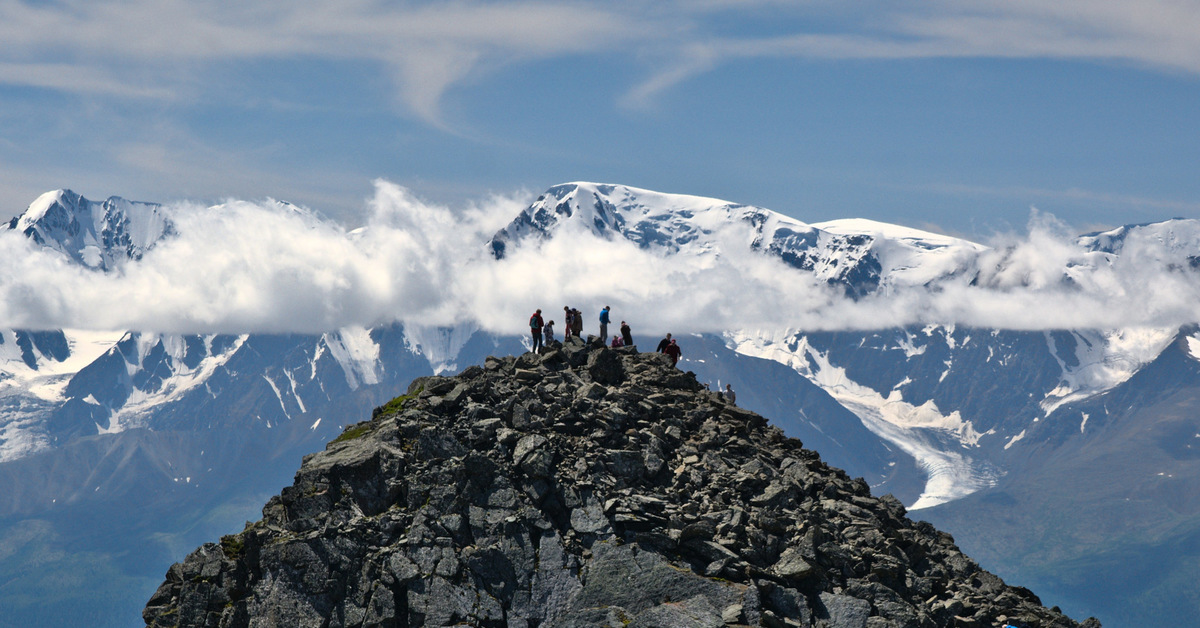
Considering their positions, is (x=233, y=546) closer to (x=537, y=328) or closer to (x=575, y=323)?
(x=537, y=328)

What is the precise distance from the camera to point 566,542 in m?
59.7

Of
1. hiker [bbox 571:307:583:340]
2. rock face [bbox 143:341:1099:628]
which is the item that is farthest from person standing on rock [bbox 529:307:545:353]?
rock face [bbox 143:341:1099:628]

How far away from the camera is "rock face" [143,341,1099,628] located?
5712 centimetres

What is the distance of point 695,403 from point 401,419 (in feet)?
66.0

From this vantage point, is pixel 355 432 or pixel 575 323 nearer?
pixel 355 432

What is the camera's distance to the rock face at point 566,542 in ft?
187

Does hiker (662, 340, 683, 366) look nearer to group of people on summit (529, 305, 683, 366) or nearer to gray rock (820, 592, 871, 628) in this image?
group of people on summit (529, 305, 683, 366)

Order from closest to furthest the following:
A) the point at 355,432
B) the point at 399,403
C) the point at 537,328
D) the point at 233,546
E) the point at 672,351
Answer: the point at 233,546
the point at 355,432
the point at 399,403
the point at 672,351
the point at 537,328

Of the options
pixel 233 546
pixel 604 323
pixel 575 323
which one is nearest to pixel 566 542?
pixel 233 546

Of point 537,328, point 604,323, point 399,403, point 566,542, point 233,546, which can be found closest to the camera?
point 566,542

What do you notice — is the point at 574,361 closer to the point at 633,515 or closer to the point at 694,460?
the point at 694,460

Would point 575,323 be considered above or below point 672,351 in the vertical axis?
above

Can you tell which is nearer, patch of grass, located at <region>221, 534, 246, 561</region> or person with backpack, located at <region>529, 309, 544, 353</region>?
patch of grass, located at <region>221, 534, 246, 561</region>

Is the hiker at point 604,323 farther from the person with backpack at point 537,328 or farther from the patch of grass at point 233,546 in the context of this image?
the patch of grass at point 233,546
